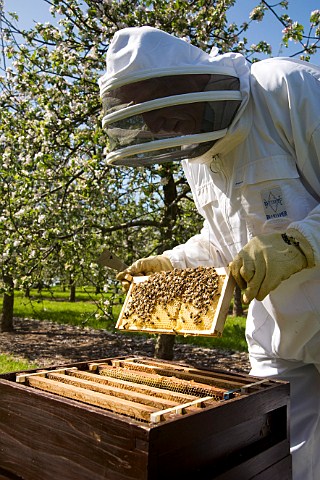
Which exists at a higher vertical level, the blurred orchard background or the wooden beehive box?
the blurred orchard background

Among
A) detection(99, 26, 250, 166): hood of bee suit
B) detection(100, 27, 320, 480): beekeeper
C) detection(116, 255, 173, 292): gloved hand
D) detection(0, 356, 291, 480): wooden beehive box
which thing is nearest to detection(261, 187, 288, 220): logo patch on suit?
detection(100, 27, 320, 480): beekeeper

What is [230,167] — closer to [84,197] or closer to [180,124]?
[180,124]

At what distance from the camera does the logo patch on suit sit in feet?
7.15

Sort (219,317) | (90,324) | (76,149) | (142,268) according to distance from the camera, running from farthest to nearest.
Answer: (90,324) < (76,149) < (142,268) < (219,317)

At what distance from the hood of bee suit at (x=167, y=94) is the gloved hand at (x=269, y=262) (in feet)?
1.96

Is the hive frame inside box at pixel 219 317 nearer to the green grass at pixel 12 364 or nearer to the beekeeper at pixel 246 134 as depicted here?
the beekeeper at pixel 246 134

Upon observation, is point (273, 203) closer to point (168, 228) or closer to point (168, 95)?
point (168, 95)

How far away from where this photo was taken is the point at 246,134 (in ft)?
7.43

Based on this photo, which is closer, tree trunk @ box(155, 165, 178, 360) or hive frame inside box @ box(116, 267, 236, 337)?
hive frame inside box @ box(116, 267, 236, 337)

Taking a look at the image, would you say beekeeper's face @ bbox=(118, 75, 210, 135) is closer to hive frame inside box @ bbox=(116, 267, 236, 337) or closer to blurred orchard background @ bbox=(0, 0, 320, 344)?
hive frame inside box @ bbox=(116, 267, 236, 337)

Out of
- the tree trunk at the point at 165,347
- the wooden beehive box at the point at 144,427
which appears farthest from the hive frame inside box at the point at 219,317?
the tree trunk at the point at 165,347

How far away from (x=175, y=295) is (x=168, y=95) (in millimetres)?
971

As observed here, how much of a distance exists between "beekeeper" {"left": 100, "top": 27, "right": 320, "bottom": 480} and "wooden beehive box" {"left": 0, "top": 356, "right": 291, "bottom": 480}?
504 millimetres

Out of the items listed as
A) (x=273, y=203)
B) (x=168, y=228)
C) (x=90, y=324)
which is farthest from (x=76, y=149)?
(x=90, y=324)
